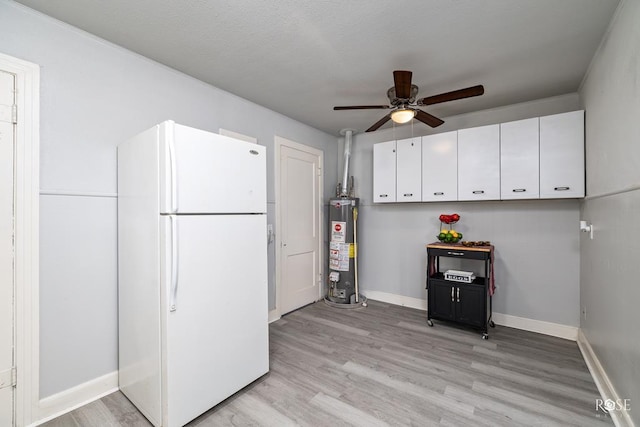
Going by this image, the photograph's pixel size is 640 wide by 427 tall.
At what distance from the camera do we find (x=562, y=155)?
2.58 meters

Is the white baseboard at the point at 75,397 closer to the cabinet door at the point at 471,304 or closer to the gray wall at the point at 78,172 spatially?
the gray wall at the point at 78,172

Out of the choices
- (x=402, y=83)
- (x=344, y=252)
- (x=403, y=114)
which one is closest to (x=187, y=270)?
(x=402, y=83)

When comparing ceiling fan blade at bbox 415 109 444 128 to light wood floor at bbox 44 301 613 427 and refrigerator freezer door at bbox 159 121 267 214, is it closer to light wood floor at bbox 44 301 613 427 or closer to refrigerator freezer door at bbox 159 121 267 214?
refrigerator freezer door at bbox 159 121 267 214

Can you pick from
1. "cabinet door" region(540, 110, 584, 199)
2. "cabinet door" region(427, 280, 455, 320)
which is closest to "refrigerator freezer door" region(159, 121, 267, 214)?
"cabinet door" region(427, 280, 455, 320)

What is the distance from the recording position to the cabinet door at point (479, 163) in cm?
292

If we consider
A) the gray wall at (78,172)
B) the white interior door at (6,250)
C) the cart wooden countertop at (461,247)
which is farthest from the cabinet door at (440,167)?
the white interior door at (6,250)

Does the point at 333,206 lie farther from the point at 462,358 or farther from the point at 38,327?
the point at 38,327

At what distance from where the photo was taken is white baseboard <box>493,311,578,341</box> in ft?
9.28

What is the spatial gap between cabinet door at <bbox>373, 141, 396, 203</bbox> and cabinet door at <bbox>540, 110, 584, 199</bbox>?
4.94ft

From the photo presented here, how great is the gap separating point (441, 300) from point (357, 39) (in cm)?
274

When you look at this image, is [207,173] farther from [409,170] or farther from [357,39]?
[409,170]

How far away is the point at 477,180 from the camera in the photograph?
3012 mm

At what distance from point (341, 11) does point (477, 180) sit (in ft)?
7.39

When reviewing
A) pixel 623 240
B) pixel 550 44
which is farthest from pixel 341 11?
pixel 623 240
